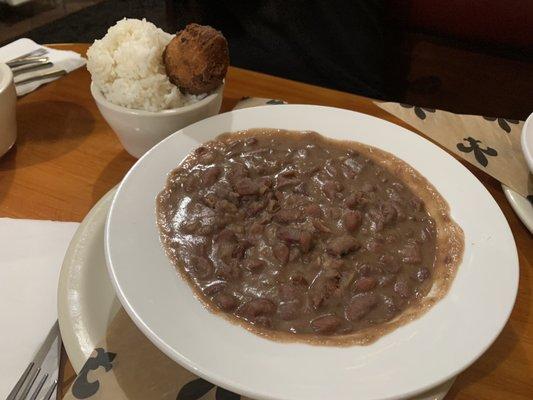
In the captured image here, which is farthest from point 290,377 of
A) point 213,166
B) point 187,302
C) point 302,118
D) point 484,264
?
point 302,118

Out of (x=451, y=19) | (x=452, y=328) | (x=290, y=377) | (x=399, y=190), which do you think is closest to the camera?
(x=290, y=377)

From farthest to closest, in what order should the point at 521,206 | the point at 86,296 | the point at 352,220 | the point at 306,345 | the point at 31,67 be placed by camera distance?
1. the point at 31,67
2. the point at 521,206
3. the point at 352,220
4. the point at 86,296
5. the point at 306,345

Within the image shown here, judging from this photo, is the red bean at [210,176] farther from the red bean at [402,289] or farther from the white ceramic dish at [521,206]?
the white ceramic dish at [521,206]

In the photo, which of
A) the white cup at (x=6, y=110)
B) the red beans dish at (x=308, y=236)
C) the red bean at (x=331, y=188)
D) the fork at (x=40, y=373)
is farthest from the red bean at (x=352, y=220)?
the white cup at (x=6, y=110)

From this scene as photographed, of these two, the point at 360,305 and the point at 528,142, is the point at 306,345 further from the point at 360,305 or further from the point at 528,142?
the point at 528,142

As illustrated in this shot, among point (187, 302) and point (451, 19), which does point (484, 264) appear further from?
point (451, 19)

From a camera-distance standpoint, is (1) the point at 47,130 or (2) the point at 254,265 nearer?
(2) the point at 254,265

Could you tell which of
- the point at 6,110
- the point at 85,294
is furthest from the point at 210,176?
the point at 6,110

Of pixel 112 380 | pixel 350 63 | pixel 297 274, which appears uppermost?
pixel 297 274
